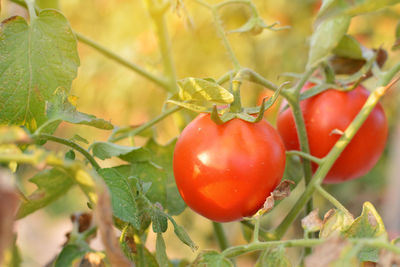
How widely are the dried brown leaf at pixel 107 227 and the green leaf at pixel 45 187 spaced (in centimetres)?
15

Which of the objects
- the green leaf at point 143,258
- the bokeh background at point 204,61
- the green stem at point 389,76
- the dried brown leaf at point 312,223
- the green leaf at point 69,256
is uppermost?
the green stem at point 389,76

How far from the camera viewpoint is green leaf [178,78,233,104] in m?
0.45

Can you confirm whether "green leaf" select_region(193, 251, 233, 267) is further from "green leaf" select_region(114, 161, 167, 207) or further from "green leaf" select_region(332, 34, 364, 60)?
"green leaf" select_region(332, 34, 364, 60)

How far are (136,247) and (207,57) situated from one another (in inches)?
62.6

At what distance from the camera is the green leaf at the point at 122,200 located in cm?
41

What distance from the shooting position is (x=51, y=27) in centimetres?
46

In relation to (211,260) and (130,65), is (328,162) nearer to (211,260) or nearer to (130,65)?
(211,260)

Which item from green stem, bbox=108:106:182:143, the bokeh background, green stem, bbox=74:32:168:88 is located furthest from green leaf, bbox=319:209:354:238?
the bokeh background

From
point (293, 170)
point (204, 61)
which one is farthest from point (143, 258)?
point (204, 61)

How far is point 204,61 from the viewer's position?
2012mm

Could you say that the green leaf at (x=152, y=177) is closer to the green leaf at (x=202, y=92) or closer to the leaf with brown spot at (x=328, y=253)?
the green leaf at (x=202, y=92)

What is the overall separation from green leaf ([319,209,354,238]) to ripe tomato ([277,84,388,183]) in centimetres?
17

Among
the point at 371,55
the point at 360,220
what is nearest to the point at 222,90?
the point at 360,220

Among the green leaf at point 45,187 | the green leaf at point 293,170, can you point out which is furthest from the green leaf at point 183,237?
the green leaf at point 293,170
